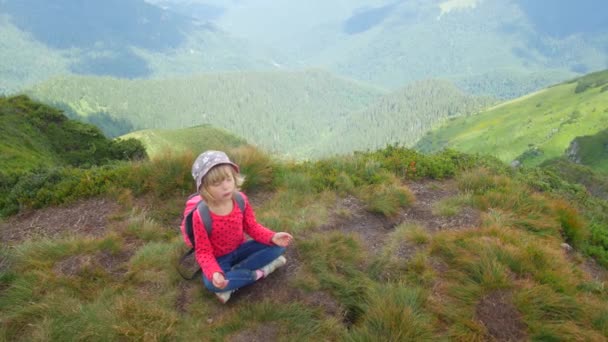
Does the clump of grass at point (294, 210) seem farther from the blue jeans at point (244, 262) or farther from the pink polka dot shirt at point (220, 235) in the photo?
the pink polka dot shirt at point (220, 235)

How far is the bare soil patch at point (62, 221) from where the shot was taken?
21.4ft

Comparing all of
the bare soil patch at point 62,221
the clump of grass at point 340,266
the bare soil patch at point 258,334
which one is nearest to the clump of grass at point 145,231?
the bare soil patch at point 62,221

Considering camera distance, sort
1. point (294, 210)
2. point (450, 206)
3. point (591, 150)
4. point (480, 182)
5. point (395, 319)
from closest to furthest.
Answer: point (395, 319) < point (294, 210) < point (450, 206) < point (480, 182) < point (591, 150)

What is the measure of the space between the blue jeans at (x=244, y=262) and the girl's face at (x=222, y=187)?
3.23ft

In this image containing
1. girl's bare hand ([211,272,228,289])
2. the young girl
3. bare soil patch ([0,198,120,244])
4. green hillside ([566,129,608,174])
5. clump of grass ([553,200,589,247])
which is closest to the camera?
girl's bare hand ([211,272,228,289])

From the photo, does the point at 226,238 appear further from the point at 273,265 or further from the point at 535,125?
the point at 535,125

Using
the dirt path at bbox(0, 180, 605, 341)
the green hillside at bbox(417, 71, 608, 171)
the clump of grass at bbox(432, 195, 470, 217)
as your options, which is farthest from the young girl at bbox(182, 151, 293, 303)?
the green hillside at bbox(417, 71, 608, 171)

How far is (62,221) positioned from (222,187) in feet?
15.1

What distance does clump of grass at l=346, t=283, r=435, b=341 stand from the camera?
3.64 meters

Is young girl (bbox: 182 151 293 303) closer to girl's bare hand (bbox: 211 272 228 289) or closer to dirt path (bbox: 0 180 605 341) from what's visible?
girl's bare hand (bbox: 211 272 228 289)

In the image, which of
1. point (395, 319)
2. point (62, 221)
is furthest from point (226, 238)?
point (62, 221)

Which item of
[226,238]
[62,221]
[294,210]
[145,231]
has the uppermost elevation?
[226,238]

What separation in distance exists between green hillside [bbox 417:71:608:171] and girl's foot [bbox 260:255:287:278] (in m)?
101

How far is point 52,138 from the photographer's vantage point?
23.3m
